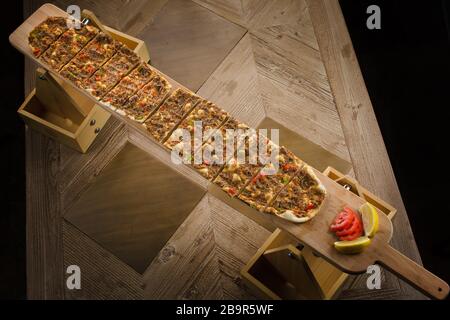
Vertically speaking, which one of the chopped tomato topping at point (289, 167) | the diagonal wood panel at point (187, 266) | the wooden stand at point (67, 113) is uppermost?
the chopped tomato topping at point (289, 167)

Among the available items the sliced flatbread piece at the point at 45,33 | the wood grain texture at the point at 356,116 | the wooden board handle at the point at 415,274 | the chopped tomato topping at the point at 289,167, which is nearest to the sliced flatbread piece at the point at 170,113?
the chopped tomato topping at the point at 289,167

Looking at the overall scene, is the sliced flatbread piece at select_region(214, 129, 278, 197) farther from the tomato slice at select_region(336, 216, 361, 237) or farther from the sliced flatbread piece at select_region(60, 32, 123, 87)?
the sliced flatbread piece at select_region(60, 32, 123, 87)

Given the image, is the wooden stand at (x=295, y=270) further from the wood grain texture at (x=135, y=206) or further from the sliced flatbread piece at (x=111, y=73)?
the sliced flatbread piece at (x=111, y=73)

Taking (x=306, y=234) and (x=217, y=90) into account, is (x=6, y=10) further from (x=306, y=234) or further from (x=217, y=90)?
(x=306, y=234)

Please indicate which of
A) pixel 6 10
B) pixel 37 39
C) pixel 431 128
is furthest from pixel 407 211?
pixel 6 10

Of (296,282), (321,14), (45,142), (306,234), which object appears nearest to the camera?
(306,234)

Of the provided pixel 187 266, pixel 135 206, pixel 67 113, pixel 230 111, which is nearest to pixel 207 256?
pixel 187 266
